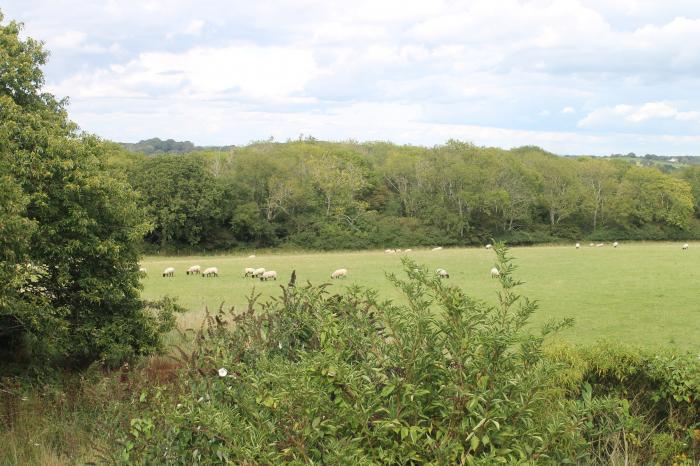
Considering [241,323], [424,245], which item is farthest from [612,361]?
[424,245]

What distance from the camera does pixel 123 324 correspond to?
12.9 metres

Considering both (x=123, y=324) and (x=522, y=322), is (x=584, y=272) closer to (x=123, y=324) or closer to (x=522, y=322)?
(x=123, y=324)

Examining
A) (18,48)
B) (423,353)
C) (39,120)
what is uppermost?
(18,48)

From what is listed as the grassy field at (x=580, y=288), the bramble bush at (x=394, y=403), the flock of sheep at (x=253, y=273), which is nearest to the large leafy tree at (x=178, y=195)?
the grassy field at (x=580, y=288)

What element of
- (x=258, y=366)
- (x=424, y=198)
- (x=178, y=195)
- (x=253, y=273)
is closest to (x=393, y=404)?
(x=258, y=366)

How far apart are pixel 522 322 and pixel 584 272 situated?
37665 millimetres

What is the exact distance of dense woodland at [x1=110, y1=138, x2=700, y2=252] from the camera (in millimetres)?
83500

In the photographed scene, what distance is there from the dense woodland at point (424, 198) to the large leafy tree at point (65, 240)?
63.9 meters

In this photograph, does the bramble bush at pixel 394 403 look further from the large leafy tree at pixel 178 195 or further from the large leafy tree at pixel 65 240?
the large leafy tree at pixel 178 195

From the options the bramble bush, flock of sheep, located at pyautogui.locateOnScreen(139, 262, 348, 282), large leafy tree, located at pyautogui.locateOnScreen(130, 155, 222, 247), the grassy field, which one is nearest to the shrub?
the bramble bush

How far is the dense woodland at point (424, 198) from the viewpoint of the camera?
83.5m

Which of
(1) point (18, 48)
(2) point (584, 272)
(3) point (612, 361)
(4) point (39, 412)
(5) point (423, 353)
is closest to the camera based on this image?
(5) point (423, 353)

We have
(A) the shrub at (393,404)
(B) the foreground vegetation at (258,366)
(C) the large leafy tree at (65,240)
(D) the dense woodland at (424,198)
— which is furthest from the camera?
(D) the dense woodland at (424,198)

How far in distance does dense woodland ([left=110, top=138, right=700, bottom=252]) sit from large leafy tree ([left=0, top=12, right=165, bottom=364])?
63.9m
